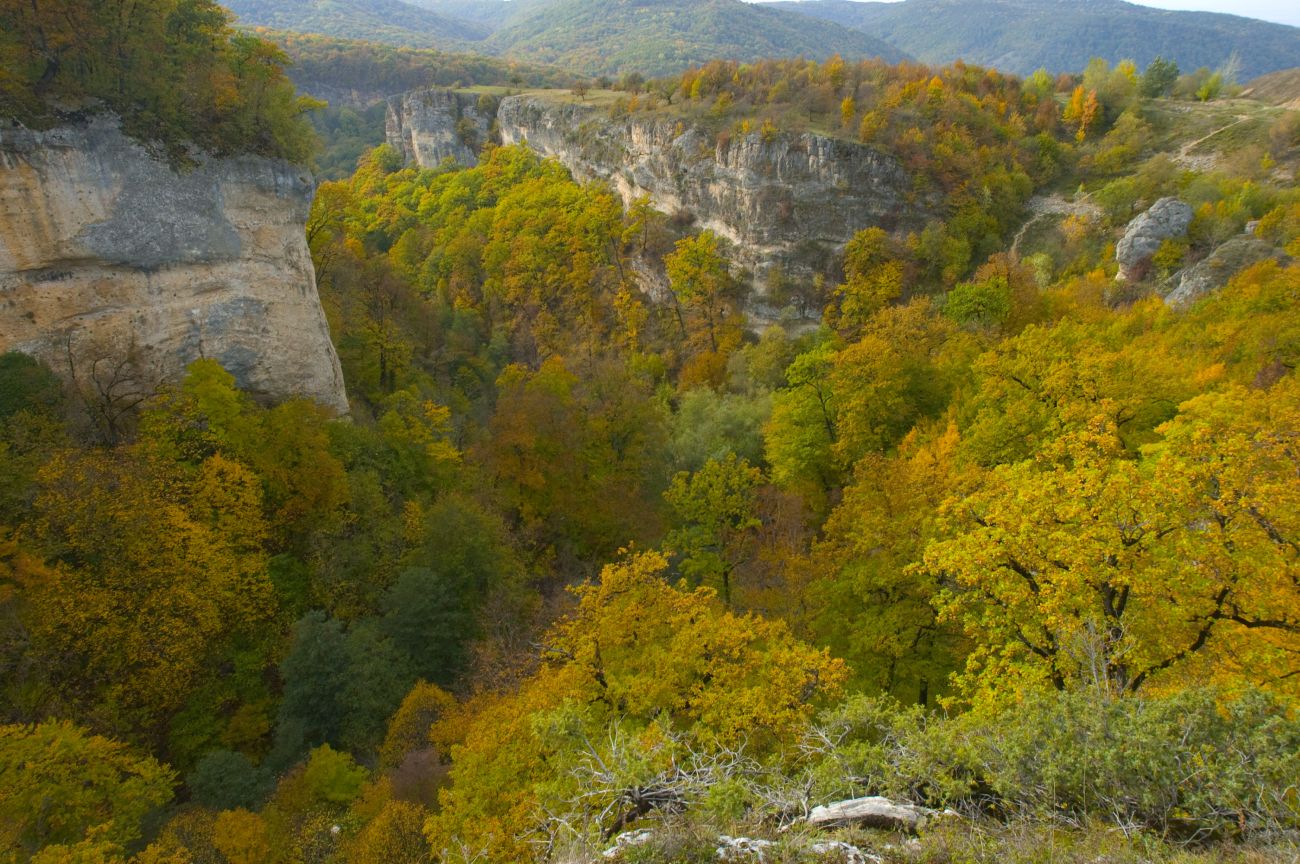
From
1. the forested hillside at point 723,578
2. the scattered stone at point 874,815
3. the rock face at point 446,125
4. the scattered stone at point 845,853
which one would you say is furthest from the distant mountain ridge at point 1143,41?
the scattered stone at point 845,853

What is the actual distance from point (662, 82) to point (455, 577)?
49658 mm

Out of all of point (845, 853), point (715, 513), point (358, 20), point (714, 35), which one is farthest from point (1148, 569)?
point (358, 20)

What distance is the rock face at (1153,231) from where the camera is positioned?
29.0 metres

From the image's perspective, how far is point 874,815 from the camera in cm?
593

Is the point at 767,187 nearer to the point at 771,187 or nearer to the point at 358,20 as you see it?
the point at 771,187

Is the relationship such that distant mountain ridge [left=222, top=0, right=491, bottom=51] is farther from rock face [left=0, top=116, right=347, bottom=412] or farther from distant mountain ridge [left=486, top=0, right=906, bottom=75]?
rock face [left=0, top=116, right=347, bottom=412]

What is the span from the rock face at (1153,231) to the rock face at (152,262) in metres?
34.3

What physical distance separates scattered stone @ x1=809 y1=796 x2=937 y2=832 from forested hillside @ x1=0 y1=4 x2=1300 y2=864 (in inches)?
4.8

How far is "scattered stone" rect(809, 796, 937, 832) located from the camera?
5.88m

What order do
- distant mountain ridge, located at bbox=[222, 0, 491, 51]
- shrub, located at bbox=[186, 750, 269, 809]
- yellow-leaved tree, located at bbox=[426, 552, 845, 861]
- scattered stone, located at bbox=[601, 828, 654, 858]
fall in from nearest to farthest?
scattered stone, located at bbox=[601, 828, 654, 858] → yellow-leaved tree, located at bbox=[426, 552, 845, 861] → shrub, located at bbox=[186, 750, 269, 809] → distant mountain ridge, located at bbox=[222, 0, 491, 51]

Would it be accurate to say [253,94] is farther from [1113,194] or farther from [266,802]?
[1113,194]

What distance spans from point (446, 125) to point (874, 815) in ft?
241

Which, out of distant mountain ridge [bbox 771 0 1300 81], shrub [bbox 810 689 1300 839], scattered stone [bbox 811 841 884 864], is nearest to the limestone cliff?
shrub [bbox 810 689 1300 839]

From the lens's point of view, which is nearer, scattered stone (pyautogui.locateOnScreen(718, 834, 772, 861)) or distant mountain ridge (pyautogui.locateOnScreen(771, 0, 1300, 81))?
scattered stone (pyautogui.locateOnScreen(718, 834, 772, 861))
